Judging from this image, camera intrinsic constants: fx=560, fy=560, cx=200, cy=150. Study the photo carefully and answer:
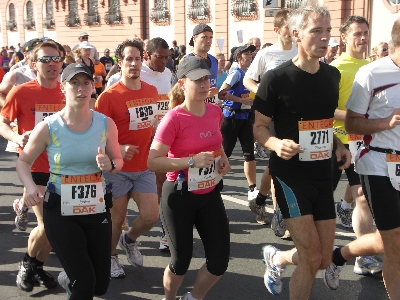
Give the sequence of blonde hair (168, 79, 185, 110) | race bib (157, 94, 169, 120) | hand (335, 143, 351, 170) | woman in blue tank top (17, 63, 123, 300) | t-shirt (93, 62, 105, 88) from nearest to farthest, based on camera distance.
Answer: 1. woman in blue tank top (17, 63, 123, 300)
2. hand (335, 143, 351, 170)
3. blonde hair (168, 79, 185, 110)
4. race bib (157, 94, 169, 120)
5. t-shirt (93, 62, 105, 88)

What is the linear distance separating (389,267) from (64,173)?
6.99 ft

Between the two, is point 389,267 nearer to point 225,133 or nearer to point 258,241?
point 258,241

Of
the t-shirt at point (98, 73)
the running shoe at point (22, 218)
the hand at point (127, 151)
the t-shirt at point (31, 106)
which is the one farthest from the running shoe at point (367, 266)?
the t-shirt at point (98, 73)

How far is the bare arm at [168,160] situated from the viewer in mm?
3498

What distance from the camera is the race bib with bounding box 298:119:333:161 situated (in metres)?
3.55

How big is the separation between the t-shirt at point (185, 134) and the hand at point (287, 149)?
0.51 metres

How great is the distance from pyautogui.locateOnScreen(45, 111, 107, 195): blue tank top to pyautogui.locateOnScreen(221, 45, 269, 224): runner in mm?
3358

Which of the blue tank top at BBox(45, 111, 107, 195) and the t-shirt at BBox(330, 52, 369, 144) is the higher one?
the t-shirt at BBox(330, 52, 369, 144)

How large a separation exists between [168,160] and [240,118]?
349cm

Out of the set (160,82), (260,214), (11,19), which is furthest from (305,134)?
(11,19)

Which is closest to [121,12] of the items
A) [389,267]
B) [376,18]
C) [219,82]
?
[376,18]

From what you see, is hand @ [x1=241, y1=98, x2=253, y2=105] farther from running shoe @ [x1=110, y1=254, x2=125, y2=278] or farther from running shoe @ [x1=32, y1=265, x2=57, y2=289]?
running shoe @ [x1=32, y1=265, x2=57, y2=289]

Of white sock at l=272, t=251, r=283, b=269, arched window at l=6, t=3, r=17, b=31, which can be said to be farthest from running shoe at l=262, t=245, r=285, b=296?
arched window at l=6, t=3, r=17, b=31

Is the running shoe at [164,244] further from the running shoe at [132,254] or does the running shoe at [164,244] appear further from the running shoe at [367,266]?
the running shoe at [367,266]
